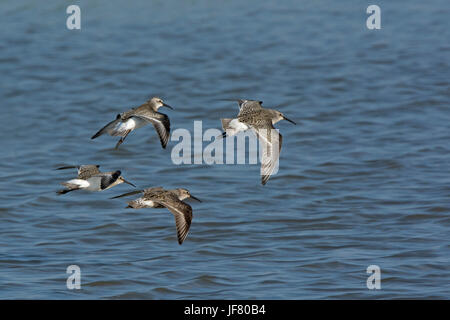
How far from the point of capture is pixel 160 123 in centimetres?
964

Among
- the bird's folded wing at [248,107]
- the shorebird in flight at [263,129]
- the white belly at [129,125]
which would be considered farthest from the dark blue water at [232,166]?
the bird's folded wing at [248,107]

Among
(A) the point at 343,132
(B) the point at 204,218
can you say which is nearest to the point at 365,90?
(A) the point at 343,132

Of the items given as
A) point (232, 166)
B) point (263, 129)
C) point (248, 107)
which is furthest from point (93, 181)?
point (232, 166)

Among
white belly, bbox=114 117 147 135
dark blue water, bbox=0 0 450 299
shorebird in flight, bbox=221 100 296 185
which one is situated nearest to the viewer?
shorebird in flight, bbox=221 100 296 185

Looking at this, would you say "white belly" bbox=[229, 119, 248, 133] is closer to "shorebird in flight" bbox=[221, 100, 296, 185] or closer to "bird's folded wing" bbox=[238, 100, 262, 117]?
"shorebird in flight" bbox=[221, 100, 296, 185]

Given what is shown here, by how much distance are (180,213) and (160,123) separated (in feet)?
4.00

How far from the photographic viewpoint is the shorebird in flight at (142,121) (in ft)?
31.6

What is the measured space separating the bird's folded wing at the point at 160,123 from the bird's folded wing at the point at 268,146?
99cm

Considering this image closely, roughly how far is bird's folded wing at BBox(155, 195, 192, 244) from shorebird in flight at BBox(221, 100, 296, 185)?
0.87m

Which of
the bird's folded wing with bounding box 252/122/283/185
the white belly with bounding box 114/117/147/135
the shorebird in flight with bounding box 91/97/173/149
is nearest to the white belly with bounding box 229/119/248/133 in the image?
the bird's folded wing with bounding box 252/122/283/185

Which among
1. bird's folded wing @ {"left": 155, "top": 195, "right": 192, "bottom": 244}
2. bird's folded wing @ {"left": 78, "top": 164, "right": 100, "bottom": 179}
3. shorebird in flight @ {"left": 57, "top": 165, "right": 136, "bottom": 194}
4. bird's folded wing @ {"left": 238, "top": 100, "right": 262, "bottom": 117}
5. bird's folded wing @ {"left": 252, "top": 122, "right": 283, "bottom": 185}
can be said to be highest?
bird's folded wing @ {"left": 238, "top": 100, "right": 262, "bottom": 117}

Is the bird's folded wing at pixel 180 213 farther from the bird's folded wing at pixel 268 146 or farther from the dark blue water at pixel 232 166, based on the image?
the dark blue water at pixel 232 166

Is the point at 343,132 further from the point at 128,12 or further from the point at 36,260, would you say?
the point at 128,12

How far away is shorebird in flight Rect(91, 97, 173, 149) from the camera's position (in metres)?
9.62
